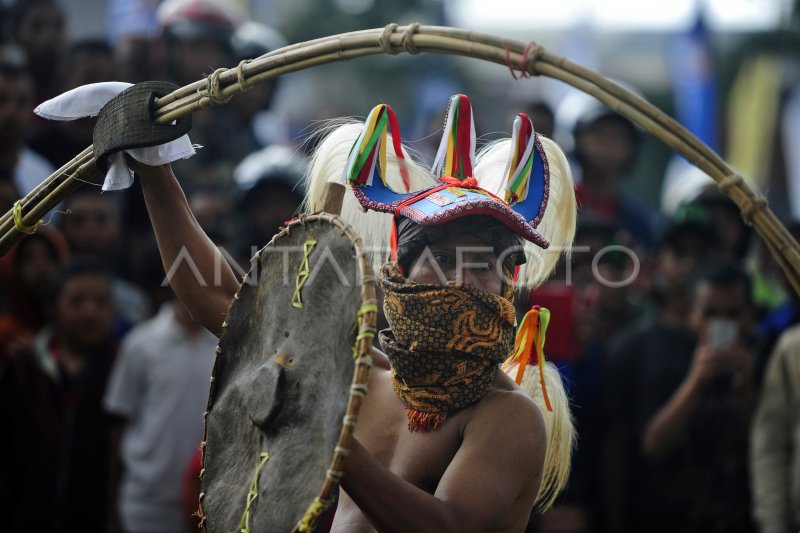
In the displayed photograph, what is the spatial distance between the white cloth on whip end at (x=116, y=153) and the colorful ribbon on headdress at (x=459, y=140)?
2.63 ft

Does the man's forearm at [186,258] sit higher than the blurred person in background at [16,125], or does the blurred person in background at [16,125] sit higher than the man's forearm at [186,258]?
the blurred person in background at [16,125]

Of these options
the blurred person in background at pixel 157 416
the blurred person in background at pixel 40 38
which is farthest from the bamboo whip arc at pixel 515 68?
the blurred person in background at pixel 40 38

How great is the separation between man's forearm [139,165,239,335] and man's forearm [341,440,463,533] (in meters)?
0.93

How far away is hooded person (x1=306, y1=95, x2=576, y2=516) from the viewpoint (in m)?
3.23

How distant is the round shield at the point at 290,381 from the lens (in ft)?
9.14

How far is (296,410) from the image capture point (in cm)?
298

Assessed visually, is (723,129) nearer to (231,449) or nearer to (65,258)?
(65,258)

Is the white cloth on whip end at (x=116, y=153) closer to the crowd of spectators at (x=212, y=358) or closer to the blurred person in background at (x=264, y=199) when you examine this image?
the crowd of spectators at (x=212, y=358)

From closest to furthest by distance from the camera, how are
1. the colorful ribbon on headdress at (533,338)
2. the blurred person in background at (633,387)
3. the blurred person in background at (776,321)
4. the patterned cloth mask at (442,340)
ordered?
the patterned cloth mask at (442,340) → the colorful ribbon on headdress at (533,338) → the blurred person in background at (633,387) → the blurred person in background at (776,321)

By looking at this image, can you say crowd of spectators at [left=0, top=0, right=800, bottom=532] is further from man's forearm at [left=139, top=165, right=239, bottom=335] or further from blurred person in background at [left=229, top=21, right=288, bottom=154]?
man's forearm at [left=139, top=165, right=239, bottom=335]

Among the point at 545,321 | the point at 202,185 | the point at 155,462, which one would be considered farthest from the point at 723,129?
the point at 545,321

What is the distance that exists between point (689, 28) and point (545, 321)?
7.90 meters

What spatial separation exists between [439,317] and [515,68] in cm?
71

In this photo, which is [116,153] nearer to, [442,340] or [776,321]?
[442,340]
